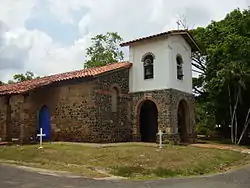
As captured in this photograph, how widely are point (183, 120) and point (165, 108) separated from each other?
372cm

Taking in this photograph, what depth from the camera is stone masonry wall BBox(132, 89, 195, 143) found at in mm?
23016

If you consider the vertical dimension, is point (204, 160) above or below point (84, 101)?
below

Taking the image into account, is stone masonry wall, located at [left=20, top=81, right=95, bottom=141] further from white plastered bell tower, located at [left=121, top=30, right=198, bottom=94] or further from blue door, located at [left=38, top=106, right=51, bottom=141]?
white plastered bell tower, located at [left=121, top=30, right=198, bottom=94]

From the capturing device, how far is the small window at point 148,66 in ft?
79.9

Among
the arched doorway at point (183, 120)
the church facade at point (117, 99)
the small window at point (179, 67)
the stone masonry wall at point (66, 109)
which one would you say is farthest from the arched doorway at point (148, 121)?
the stone masonry wall at point (66, 109)

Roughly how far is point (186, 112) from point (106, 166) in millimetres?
12920

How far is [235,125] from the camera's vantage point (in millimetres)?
29484

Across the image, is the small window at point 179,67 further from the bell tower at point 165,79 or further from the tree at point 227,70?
the tree at point 227,70

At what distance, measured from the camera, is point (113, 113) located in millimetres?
23688

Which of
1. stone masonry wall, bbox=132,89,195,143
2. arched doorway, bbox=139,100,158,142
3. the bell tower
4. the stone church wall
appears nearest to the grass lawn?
the stone church wall

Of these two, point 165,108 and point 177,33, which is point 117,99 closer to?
point 165,108

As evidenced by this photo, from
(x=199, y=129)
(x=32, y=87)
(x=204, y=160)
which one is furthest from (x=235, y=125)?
(x=32, y=87)

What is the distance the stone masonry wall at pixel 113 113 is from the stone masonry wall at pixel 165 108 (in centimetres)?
48

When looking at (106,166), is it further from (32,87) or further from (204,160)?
(32,87)
